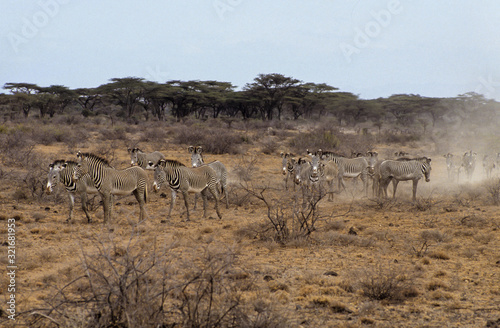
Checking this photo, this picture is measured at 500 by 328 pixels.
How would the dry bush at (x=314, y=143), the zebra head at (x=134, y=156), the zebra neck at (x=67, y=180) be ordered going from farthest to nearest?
the dry bush at (x=314, y=143), the zebra head at (x=134, y=156), the zebra neck at (x=67, y=180)

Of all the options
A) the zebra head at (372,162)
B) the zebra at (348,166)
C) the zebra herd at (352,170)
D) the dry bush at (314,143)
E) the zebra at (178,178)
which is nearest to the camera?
the zebra at (178,178)

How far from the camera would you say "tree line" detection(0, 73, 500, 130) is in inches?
1786

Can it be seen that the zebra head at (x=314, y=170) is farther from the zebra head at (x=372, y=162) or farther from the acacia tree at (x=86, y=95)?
the acacia tree at (x=86, y=95)

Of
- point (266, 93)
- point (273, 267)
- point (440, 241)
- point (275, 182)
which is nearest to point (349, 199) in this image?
point (275, 182)

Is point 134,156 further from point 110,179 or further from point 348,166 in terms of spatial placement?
point 348,166

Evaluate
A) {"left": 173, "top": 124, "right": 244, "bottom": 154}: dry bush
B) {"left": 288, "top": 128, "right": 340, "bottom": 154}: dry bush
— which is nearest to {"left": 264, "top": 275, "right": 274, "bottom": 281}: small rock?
{"left": 173, "top": 124, "right": 244, "bottom": 154}: dry bush

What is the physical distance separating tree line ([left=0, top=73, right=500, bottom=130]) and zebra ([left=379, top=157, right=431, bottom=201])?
99.0 ft

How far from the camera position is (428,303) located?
19.5ft

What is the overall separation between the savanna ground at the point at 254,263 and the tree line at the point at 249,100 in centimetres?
3090

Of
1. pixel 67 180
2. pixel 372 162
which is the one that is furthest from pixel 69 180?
pixel 372 162

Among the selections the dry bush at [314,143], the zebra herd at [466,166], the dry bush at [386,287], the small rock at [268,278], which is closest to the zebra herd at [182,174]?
the small rock at [268,278]

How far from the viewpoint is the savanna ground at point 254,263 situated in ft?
14.2

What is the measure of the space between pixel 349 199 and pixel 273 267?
8349 millimetres

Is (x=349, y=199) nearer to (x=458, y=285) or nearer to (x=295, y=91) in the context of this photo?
(x=458, y=285)
